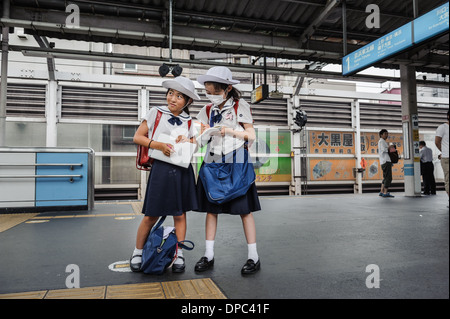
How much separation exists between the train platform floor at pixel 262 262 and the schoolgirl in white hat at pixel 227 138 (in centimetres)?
17

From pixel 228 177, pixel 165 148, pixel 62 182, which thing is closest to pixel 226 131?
pixel 228 177

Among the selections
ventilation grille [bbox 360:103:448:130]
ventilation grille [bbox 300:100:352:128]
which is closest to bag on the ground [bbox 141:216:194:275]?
ventilation grille [bbox 300:100:352:128]

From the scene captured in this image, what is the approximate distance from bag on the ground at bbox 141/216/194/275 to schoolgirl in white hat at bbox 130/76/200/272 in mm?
69

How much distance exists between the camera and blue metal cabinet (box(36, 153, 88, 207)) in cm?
548

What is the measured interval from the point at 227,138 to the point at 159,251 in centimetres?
85

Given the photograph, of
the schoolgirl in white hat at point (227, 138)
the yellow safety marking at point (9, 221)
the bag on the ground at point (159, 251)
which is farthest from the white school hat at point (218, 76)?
the yellow safety marking at point (9, 221)

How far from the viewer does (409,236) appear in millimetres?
3041

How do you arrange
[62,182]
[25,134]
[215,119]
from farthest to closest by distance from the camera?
[25,134] → [62,182] → [215,119]

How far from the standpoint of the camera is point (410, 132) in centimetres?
882

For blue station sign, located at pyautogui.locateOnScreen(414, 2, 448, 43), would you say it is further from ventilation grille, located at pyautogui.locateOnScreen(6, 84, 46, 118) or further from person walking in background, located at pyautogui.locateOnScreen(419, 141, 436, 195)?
ventilation grille, located at pyautogui.locateOnScreen(6, 84, 46, 118)

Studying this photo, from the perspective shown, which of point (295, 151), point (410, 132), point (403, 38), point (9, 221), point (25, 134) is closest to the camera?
point (9, 221)

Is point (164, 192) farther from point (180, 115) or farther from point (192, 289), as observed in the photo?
point (192, 289)

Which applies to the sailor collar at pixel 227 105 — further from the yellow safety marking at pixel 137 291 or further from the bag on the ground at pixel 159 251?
the yellow safety marking at pixel 137 291

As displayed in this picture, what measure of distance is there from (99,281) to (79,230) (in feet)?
6.64
